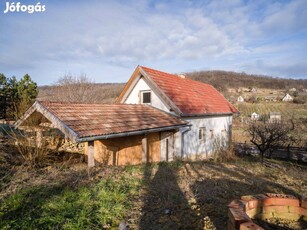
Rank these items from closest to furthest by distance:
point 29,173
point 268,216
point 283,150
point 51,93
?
point 268,216 → point 29,173 → point 283,150 → point 51,93

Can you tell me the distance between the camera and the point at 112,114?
30.8 ft

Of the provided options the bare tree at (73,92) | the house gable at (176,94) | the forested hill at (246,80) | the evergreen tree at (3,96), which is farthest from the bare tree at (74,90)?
the forested hill at (246,80)

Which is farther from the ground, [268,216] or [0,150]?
A: [0,150]

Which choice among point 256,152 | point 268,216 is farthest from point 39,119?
point 256,152

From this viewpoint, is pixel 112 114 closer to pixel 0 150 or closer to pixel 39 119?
pixel 39 119

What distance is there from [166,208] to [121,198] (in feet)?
3.67

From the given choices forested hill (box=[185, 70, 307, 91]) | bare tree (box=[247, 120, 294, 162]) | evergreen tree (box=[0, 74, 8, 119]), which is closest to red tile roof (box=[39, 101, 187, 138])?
bare tree (box=[247, 120, 294, 162])

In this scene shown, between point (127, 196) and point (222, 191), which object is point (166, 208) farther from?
point (222, 191)

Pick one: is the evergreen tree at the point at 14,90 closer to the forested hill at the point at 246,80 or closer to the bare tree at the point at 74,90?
the bare tree at the point at 74,90

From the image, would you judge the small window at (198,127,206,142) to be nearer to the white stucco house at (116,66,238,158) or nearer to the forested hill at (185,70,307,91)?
the white stucco house at (116,66,238,158)

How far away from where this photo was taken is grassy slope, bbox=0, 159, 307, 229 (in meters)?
4.02

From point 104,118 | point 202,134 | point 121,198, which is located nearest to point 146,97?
point 202,134

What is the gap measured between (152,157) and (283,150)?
1442 centimetres

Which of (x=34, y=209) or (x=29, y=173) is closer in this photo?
(x=34, y=209)
